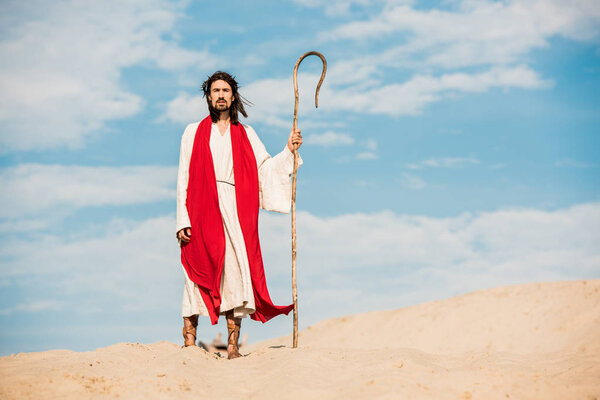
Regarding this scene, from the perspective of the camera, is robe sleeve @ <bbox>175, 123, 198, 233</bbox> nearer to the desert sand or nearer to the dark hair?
the dark hair

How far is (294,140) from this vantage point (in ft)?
26.0

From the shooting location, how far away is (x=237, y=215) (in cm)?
781

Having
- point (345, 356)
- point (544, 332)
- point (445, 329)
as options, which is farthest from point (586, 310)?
point (345, 356)

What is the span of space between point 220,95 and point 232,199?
1.25m

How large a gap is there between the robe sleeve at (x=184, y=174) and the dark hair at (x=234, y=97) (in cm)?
28

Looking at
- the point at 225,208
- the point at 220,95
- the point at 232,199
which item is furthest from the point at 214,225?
the point at 220,95

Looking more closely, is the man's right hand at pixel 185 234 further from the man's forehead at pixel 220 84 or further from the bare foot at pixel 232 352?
the man's forehead at pixel 220 84

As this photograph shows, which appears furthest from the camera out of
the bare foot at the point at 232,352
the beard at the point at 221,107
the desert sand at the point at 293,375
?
the beard at the point at 221,107

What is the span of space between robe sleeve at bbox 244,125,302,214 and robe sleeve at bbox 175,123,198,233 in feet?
2.35

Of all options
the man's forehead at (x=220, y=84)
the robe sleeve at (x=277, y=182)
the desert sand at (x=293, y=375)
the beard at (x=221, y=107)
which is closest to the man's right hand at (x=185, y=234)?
the robe sleeve at (x=277, y=182)

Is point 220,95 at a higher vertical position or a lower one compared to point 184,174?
higher

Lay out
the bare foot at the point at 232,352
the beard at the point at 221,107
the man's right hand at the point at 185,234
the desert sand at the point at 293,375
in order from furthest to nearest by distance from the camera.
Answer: the beard at the point at 221,107
the man's right hand at the point at 185,234
the bare foot at the point at 232,352
the desert sand at the point at 293,375

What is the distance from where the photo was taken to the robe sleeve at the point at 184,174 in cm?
784

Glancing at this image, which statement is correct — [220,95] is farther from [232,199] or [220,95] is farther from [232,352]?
[232,352]
